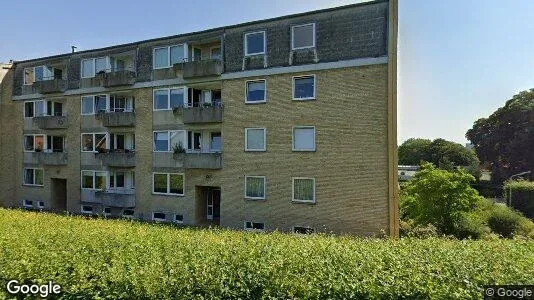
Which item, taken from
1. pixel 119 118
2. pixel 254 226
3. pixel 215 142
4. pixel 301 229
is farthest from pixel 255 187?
pixel 119 118

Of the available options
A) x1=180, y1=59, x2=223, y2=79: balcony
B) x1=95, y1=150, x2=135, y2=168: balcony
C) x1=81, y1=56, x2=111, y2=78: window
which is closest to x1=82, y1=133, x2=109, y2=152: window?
x1=95, y1=150, x2=135, y2=168: balcony

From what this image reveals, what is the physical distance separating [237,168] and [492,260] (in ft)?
60.3

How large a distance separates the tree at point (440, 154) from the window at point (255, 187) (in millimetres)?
40579

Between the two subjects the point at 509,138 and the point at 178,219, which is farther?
the point at 509,138

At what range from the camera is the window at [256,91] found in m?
22.2

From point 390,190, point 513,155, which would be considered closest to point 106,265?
point 390,190

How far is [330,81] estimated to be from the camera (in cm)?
2041

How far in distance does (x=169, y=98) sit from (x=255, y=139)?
7262 millimetres

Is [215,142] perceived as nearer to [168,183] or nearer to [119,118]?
[168,183]

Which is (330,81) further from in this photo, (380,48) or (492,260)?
(492,260)

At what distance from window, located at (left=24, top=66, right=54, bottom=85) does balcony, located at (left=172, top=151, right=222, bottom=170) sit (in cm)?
1629

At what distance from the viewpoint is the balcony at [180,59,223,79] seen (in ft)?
76.1

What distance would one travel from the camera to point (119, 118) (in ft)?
88.0

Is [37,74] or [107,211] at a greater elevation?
[37,74]
